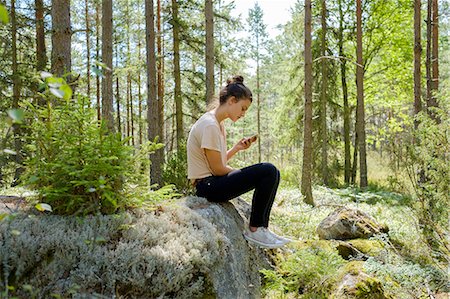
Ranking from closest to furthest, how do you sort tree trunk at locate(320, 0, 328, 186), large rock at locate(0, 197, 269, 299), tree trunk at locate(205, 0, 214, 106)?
large rock at locate(0, 197, 269, 299) → tree trunk at locate(205, 0, 214, 106) → tree trunk at locate(320, 0, 328, 186)

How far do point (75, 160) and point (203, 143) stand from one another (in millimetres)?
1138

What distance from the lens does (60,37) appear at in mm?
5254

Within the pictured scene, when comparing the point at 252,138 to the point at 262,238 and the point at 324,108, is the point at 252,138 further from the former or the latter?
the point at 324,108

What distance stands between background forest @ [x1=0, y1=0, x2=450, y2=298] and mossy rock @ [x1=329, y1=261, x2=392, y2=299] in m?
0.42

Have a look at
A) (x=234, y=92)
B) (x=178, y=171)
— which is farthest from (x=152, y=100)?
(x=234, y=92)

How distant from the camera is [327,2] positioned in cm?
1659

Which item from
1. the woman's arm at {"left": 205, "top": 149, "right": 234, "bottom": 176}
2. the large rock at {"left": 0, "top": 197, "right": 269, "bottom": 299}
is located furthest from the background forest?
the woman's arm at {"left": 205, "top": 149, "right": 234, "bottom": 176}

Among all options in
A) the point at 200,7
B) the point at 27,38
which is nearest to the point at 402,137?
the point at 200,7

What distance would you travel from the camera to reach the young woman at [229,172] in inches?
133

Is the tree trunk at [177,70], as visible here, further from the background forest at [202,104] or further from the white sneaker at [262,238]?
the white sneaker at [262,238]

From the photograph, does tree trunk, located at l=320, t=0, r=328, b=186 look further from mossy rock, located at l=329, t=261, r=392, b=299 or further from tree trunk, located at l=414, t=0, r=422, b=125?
mossy rock, located at l=329, t=261, r=392, b=299

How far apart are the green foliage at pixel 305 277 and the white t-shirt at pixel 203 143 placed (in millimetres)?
1182

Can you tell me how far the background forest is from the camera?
2701 millimetres

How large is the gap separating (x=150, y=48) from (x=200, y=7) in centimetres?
411
